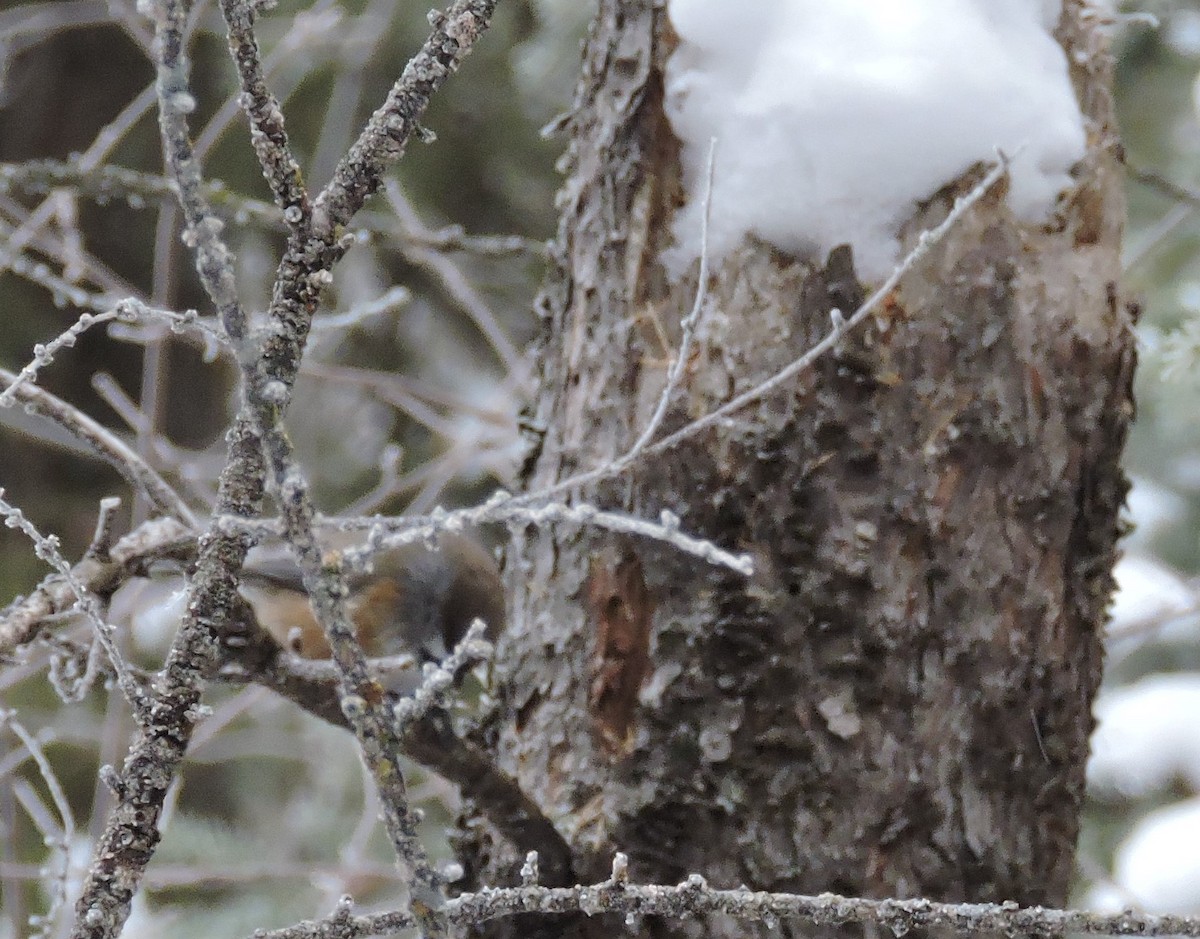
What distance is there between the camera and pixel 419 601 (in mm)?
1978

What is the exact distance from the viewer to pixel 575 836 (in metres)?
1.43

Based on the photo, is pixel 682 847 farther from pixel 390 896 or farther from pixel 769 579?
pixel 390 896

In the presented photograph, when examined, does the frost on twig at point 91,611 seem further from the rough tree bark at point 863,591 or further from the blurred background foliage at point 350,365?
the blurred background foliage at point 350,365

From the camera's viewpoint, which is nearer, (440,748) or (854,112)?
(440,748)

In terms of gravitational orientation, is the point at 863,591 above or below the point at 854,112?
below

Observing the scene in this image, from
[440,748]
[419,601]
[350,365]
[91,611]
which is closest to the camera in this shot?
[91,611]

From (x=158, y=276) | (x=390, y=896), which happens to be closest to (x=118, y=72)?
(x=158, y=276)

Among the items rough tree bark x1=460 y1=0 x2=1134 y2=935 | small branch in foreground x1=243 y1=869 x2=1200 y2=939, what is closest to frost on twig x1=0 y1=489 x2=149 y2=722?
small branch in foreground x1=243 y1=869 x2=1200 y2=939

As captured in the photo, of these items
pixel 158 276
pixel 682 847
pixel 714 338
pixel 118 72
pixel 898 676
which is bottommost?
pixel 682 847

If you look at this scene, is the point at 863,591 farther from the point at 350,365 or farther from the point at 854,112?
the point at 350,365

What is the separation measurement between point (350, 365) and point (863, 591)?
3.02 m

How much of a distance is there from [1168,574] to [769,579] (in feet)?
6.72

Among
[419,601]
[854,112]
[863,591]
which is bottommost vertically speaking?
[863,591]

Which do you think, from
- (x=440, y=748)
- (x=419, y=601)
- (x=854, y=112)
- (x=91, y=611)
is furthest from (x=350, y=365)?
(x=91, y=611)
